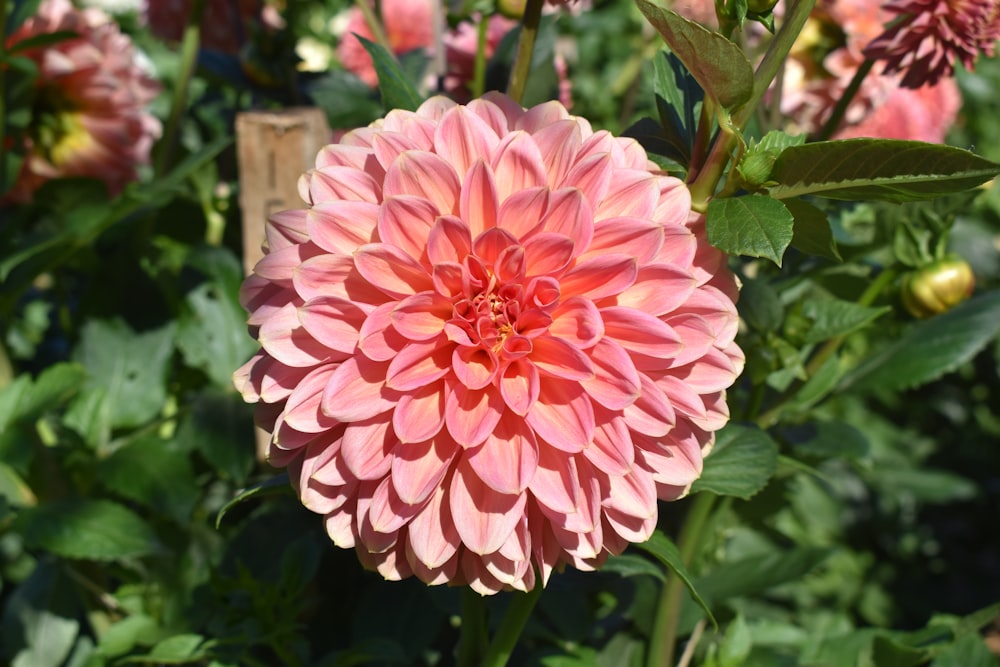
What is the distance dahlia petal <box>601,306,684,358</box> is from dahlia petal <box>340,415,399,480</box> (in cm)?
15

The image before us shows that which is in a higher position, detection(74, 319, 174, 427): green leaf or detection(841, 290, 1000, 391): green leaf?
detection(841, 290, 1000, 391): green leaf

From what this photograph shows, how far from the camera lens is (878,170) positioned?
0.57 m

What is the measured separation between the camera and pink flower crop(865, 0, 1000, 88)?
0.81 metres

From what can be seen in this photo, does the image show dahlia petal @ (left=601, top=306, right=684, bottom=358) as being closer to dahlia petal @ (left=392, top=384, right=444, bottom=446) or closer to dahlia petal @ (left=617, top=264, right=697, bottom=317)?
dahlia petal @ (left=617, top=264, right=697, bottom=317)

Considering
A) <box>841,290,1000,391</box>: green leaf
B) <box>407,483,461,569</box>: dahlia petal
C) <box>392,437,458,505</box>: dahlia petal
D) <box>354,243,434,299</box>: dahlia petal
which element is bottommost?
<box>841,290,1000,391</box>: green leaf

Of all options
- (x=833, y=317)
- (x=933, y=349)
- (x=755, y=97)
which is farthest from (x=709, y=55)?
(x=933, y=349)

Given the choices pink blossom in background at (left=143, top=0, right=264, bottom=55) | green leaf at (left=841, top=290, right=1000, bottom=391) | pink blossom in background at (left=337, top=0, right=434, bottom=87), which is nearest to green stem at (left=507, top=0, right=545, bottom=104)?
green leaf at (left=841, top=290, right=1000, bottom=391)

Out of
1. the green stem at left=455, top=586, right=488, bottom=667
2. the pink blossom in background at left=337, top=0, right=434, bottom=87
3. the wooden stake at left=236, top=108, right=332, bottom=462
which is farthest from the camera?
the pink blossom in background at left=337, top=0, right=434, bottom=87

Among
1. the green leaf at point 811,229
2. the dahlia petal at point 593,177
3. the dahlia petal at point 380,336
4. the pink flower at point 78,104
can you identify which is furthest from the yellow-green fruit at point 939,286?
the pink flower at point 78,104

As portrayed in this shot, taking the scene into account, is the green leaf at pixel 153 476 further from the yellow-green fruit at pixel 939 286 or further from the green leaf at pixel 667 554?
the yellow-green fruit at pixel 939 286

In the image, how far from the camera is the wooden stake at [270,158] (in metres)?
1.09

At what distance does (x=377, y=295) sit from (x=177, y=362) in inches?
33.6

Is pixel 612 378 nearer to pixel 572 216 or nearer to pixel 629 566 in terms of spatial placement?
pixel 572 216

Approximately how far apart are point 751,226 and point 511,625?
14.1 inches
